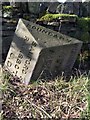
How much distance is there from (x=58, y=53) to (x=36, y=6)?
0.96 m

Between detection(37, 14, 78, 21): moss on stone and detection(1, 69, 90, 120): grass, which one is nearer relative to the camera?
detection(1, 69, 90, 120): grass

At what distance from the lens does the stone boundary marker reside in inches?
162

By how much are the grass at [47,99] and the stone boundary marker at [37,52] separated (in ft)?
0.48

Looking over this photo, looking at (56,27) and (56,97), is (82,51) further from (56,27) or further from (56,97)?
(56,97)

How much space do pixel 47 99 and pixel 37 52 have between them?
1.78 feet

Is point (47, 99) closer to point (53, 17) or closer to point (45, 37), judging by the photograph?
point (45, 37)

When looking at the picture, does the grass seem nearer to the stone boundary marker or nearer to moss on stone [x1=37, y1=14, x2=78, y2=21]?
the stone boundary marker

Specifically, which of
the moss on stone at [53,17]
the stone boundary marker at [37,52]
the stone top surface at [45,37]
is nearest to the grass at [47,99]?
the stone boundary marker at [37,52]

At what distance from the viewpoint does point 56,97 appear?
386 cm

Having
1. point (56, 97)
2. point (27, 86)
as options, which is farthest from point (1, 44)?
point (56, 97)

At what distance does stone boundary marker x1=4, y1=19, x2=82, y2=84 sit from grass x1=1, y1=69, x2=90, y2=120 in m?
0.15

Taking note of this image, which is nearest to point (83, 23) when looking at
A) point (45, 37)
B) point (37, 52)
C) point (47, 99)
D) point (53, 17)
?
point (53, 17)

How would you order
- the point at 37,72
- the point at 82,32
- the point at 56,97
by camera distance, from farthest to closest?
1. the point at 82,32
2. the point at 37,72
3. the point at 56,97

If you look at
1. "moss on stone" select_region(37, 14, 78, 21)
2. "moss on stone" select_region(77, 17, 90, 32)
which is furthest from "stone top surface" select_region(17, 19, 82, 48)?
"moss on stone" select_region(77, 17, 90, 32)
